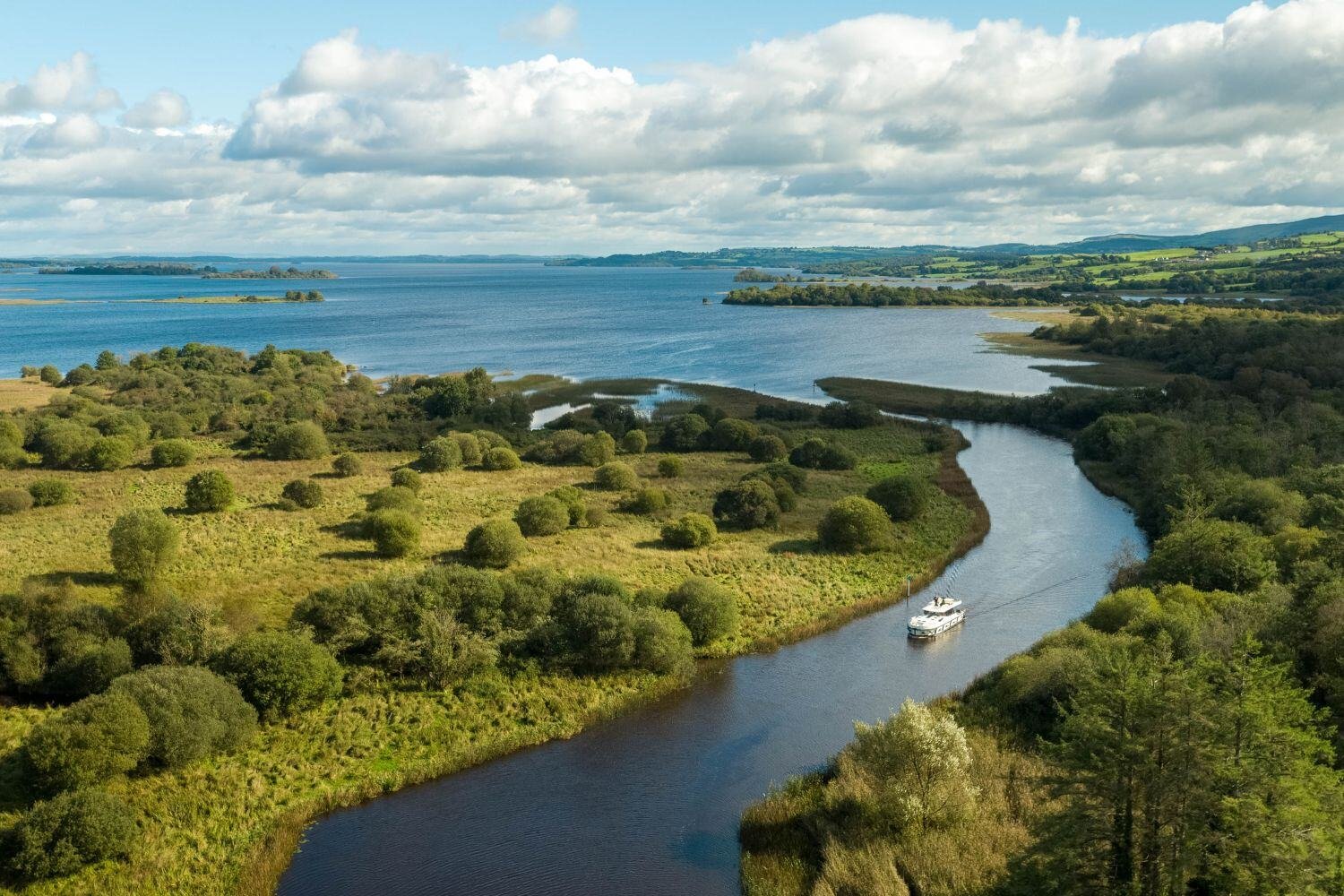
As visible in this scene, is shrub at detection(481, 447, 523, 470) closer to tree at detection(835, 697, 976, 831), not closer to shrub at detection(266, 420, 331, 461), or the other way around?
shrub at detection(266, 420, 331, 461)

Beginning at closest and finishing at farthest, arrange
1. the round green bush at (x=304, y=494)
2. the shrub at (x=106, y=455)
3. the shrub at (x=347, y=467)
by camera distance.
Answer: the round green bush at (x=304, y=494) < the shrub at (x=106, y=455) < the shrub at (x=347, y=467)

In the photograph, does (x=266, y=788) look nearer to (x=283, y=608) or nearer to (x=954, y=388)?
(x=283, y=608)

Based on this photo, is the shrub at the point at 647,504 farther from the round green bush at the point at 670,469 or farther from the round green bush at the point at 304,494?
the round green bush at the point at 304,494

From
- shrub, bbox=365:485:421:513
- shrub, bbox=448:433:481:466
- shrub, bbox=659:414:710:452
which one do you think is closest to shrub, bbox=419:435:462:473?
shrub, bbox=448:433:481:466

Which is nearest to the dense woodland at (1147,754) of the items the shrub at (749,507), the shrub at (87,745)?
the shrub at (87,745)

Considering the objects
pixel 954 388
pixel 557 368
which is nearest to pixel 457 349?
pixel 557 368

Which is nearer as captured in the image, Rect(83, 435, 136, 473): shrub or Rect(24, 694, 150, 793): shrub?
Rect(24, 694, 150, 793): shrub

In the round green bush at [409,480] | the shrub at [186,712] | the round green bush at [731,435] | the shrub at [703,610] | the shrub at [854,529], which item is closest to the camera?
the shrub at [186,712]
